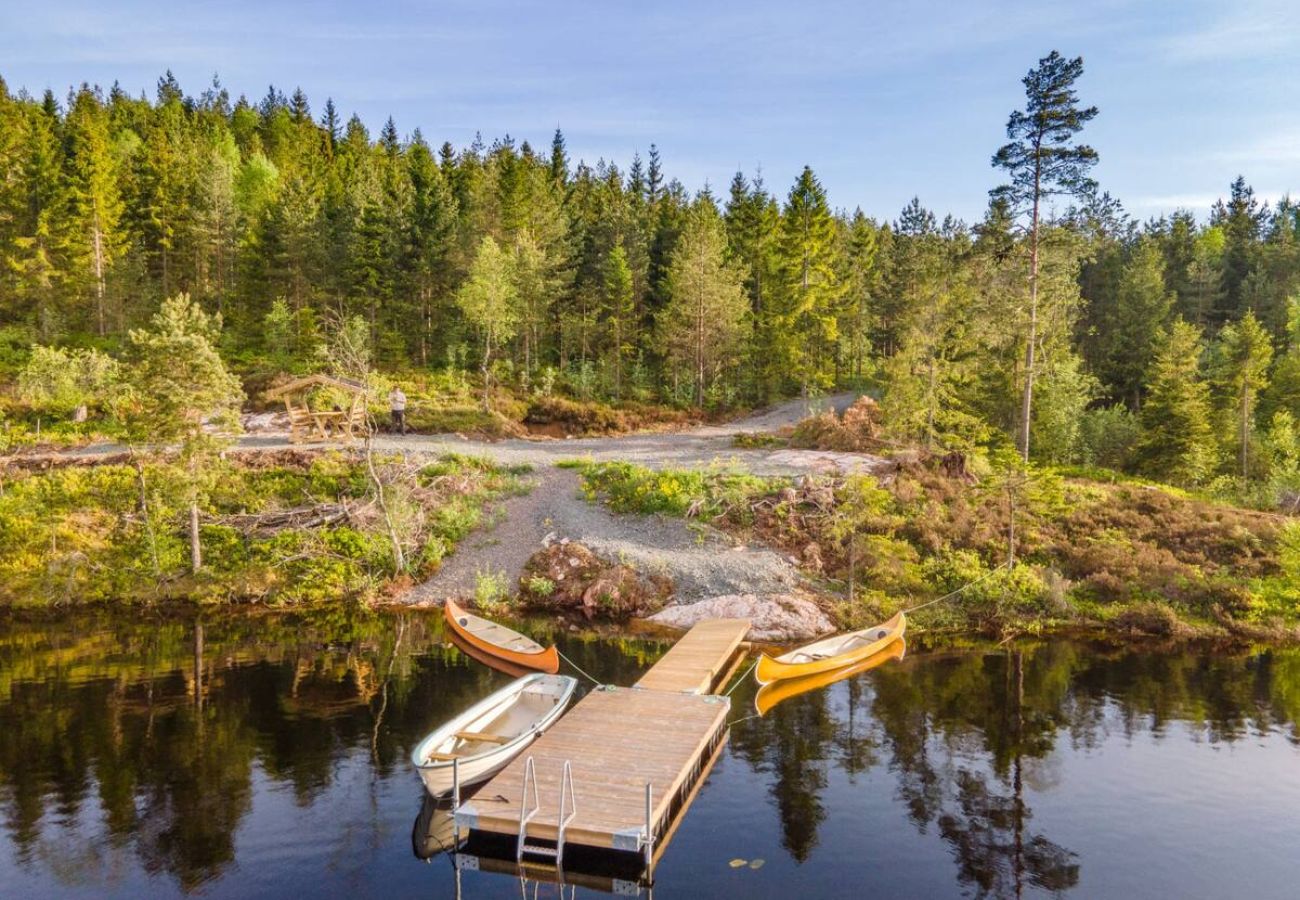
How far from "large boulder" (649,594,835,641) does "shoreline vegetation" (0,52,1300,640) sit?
1.46 meters

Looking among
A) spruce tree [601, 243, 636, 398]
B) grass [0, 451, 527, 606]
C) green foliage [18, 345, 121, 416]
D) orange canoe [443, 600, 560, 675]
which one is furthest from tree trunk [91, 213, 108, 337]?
orange canoe [443, 600, 560, 675]

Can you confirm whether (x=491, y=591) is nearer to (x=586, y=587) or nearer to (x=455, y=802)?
(x=586, y=587)

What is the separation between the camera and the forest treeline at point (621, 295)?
40656 millimetres

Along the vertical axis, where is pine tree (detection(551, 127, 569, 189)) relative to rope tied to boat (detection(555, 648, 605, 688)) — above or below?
above

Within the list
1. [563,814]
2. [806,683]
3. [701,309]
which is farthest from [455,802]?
[701,309]

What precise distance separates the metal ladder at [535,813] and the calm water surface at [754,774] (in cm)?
49

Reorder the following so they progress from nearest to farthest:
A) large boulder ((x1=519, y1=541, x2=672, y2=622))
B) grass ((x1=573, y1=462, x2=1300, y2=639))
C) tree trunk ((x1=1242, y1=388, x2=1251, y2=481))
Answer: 1. grass ((x1=573, y1=462, x2=1300, y2=639))
2. large boulder ((x1=519, y1=541, x2=672, y2=622))
3. tree trunk ((x1=1242, y1=388, x2=1251, y2=481))

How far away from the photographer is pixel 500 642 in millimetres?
20156

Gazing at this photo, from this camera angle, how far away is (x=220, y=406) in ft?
84.6

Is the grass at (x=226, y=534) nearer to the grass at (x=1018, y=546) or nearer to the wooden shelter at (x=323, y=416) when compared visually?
the wooden shelter at (x=323, y=416)

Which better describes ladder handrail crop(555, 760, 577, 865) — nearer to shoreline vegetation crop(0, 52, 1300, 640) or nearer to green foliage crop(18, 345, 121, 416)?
shoreline vegetation crop(0, 52, 1300, 640)

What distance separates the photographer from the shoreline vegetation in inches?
984

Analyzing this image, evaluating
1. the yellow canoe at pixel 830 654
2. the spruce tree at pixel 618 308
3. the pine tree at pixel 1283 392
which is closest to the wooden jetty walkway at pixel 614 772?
the yellow canoe at pixel 830 654

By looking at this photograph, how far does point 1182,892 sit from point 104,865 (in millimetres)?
15205
